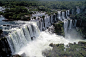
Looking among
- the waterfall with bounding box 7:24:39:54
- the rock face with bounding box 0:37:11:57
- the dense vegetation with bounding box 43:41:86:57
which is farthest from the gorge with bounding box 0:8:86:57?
the dense vegetation with bounding box 43:41:86:57

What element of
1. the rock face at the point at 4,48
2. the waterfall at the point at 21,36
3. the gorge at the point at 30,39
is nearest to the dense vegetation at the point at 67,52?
the gorge at the point at 30,39

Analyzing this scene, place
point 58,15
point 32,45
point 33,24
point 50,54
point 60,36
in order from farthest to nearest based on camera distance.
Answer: point 58,15, point 60,36, point 33,24, point 32,45, point 50,54

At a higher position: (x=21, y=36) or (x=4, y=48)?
(x=21, y=36)

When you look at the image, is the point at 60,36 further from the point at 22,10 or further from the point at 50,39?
the point at 22,10

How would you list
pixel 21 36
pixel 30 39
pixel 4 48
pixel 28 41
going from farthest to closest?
pixel 30 39
pixel 28 41
pixel 21 36
pixel 4 48

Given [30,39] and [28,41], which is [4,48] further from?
[30,39]

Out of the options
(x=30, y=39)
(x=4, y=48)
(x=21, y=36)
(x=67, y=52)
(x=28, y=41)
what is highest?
(x=21, y=36)

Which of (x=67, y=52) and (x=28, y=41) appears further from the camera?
(x=28, y=41)

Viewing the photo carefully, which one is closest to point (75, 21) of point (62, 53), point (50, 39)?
point (50, 39)

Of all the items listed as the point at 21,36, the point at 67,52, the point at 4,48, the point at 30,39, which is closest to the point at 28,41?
the point at 30,39

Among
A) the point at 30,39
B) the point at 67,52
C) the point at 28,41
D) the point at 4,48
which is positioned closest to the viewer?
the point at 4,48
